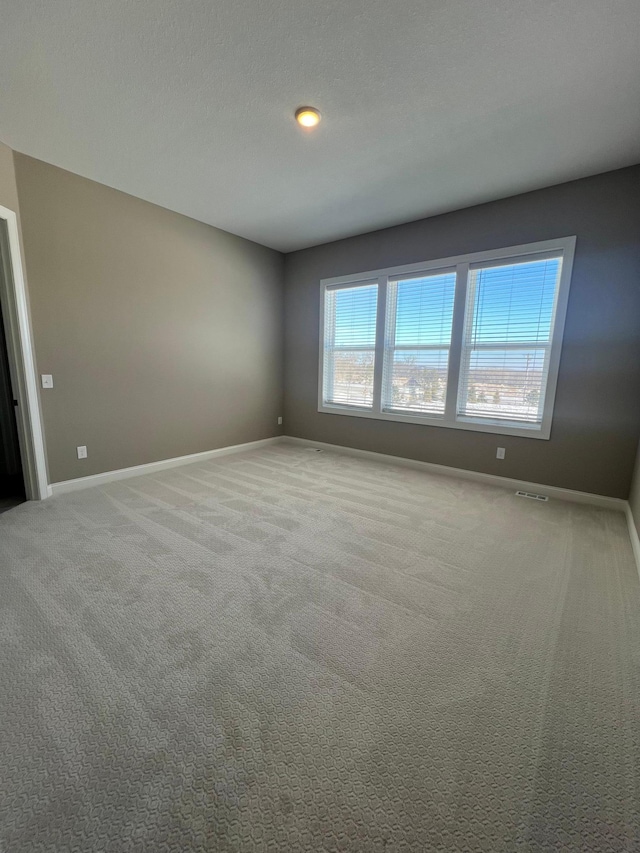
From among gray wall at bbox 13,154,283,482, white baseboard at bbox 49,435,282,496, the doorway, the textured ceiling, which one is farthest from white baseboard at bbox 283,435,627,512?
the doorway

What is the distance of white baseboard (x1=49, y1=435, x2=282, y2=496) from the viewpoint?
3.32m

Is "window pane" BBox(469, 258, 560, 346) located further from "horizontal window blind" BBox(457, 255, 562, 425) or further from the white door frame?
the white door frame

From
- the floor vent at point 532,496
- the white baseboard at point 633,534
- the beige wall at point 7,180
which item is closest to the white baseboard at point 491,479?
the floor vent at point 532,496

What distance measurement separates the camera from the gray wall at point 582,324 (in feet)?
9.59

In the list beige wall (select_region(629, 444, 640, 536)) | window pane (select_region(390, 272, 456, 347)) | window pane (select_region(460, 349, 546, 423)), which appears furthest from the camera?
window pane (select_region(390, 272, 456, 347))

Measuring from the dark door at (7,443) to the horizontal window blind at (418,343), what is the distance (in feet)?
13.0

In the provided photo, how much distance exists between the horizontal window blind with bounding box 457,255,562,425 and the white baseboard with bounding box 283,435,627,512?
652 mm

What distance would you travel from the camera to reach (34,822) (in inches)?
37.3

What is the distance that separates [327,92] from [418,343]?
8.51 ft

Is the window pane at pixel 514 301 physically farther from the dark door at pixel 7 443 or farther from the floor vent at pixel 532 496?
the dark door at pixel 7 443

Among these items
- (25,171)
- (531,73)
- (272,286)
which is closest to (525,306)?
(531,73)

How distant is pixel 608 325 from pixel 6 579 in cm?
481

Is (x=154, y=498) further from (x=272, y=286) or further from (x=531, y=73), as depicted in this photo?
(x=531, y=73)

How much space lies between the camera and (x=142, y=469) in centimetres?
390
